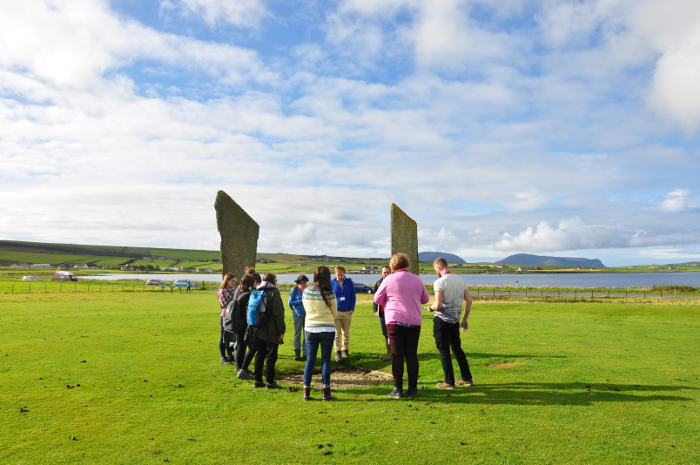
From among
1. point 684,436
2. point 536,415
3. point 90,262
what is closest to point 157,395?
point 536,415

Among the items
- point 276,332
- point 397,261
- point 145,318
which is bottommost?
point 145,318

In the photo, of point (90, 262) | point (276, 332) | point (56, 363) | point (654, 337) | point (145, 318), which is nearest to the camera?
point (276, 332)

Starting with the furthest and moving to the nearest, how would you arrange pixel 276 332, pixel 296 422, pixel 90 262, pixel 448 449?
pixel 90 262 → pixel 276 332 → pixel 296 422 → pixel 448 449

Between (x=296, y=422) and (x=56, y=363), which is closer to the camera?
(x=296, y=422)

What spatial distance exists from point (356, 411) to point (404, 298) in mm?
1927

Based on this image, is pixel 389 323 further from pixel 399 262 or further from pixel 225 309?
pixel 225 309

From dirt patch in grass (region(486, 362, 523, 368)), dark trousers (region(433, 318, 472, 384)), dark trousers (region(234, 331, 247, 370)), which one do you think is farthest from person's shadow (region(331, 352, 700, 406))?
dark trousers (region(234, 331, 247, 370))

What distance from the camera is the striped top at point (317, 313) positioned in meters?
7.56

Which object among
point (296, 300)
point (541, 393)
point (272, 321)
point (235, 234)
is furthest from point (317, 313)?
point (235, 234)

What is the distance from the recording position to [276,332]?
8.30 metres

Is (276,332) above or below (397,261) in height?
below

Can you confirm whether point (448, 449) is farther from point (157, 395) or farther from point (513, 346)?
point (513, 346)

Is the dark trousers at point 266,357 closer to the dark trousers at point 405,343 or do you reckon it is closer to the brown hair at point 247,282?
the brown hair at point 247,282

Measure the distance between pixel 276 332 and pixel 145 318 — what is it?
1432cm
